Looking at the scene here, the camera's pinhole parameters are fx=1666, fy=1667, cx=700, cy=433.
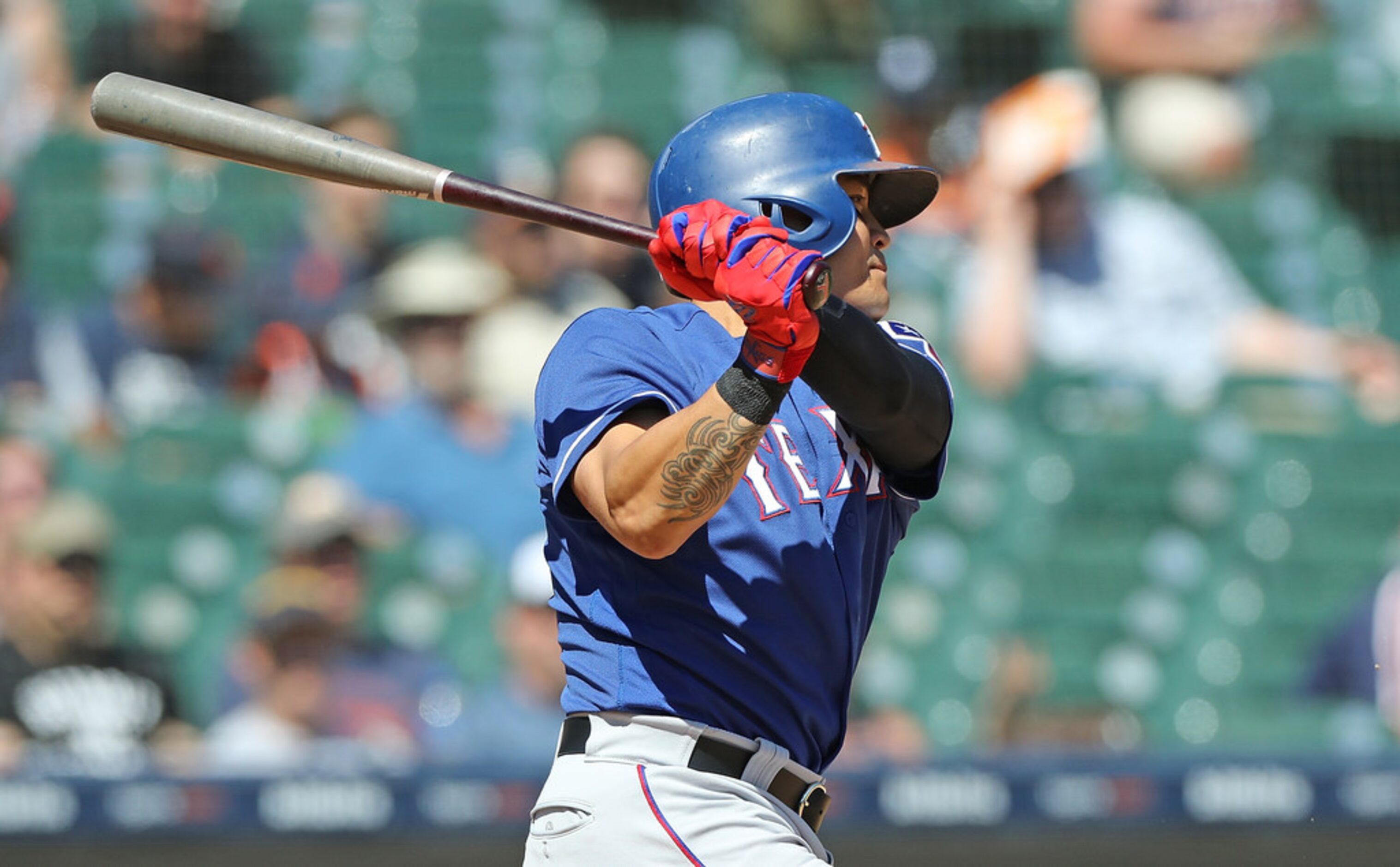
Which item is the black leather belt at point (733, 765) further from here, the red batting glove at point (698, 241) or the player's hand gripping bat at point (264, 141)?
the player's hand gripping bat at point (264, 141)

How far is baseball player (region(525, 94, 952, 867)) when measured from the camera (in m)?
1.79

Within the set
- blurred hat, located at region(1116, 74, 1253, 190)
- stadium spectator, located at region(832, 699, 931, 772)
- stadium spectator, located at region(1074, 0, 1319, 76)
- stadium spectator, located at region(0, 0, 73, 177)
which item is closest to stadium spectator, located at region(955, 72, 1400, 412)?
blurred hat, located at region(1116, 74, 1253, 190)

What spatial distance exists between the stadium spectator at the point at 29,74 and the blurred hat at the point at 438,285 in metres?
1.36

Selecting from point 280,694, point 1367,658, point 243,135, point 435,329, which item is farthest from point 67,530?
point 1367,658

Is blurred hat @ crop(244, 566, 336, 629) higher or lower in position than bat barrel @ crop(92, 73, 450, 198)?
lower

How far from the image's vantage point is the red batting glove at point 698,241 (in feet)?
6.03

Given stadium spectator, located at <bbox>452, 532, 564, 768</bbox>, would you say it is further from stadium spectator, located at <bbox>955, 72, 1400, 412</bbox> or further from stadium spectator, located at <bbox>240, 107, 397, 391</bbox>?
stadium spectator, located at <bbox>955, 72, 1400, 412</bbox>

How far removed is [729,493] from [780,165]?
1.60 feet

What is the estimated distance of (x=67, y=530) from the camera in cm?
513

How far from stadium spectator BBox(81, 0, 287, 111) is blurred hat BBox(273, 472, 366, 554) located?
57.1 inches

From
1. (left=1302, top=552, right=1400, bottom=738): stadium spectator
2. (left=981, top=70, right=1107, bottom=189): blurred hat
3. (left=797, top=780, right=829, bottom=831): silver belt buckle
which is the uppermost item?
(left=981, top=70, right=1107, bottom=189): blurred hat

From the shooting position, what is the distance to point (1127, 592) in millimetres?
5543

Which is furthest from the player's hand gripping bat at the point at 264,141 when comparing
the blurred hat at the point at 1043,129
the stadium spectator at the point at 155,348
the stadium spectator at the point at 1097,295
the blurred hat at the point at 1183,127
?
the blurred hat at the point at 1183,127

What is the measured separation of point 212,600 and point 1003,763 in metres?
2.48
